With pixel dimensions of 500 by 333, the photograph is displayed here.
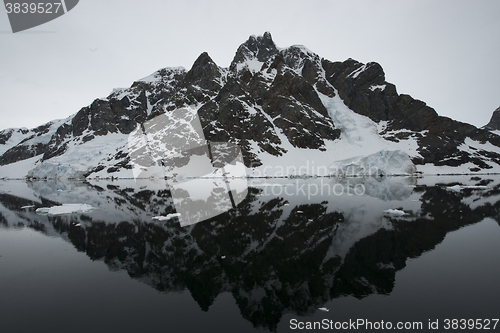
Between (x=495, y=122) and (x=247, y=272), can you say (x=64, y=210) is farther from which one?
(x=495, y=122)

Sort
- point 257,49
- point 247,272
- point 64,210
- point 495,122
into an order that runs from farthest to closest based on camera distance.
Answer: point 495,122 < point 257,49 < point 64,210 < point 247,272

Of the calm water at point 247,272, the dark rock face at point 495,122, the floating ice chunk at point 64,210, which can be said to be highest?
the dark rock face at point 495,122

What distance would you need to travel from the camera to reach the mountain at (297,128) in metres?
105

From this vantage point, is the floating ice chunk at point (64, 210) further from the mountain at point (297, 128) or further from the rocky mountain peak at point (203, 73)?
the rocky mountain peak at point (203, 73)

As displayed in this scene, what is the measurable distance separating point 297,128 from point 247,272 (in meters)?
115

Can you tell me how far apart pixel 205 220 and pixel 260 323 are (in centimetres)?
1693

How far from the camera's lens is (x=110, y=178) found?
11281 centimetres

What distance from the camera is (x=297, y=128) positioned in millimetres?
122562

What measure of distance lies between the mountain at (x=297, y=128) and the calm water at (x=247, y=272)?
2919 inches

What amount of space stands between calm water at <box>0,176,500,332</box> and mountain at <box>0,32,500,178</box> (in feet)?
243

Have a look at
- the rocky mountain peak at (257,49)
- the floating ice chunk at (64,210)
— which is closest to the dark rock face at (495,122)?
the rocky mountain peak at (257,49)

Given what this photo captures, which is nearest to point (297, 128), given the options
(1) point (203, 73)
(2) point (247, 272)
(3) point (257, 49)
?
(1) point (203, 73)

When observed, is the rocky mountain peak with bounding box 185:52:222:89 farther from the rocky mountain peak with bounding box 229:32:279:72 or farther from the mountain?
the rocky mountain peak with bounding box 229:32:279:72

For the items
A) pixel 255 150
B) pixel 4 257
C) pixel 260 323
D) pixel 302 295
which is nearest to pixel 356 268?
pixel 302 295
